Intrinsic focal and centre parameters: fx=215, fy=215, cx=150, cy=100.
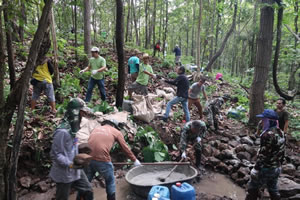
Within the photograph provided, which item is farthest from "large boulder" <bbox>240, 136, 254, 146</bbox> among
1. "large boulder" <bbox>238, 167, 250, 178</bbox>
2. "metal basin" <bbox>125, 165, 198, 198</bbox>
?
"metal basin" <bbox>125, 165, 198, 198</bbox>

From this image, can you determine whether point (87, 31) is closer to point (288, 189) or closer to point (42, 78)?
point (42, 78)

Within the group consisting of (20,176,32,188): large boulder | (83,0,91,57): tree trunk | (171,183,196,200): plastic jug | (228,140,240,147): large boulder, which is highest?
(83,0,91,57): tree trunk

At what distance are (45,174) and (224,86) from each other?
43.3 feet

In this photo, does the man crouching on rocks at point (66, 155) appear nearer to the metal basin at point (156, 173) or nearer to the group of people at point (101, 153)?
the group of people at point (101, 153)

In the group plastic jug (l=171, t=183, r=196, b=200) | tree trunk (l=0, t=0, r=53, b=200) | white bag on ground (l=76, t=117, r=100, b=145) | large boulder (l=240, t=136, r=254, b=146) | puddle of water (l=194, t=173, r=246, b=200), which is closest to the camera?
tree trunk (l=0, t=0, r=53, b=200)

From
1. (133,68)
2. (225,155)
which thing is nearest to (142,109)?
(133,68)

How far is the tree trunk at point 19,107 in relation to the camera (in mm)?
2594

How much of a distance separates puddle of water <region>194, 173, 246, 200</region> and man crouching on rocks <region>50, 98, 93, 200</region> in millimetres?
3040

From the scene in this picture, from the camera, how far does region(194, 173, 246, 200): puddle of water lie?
4914mm

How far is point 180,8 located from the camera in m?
20.1

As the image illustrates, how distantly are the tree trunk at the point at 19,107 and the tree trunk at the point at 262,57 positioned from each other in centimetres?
776

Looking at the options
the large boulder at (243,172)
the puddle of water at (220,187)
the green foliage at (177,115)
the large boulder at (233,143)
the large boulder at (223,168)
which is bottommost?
the puddle of water at (220,187)

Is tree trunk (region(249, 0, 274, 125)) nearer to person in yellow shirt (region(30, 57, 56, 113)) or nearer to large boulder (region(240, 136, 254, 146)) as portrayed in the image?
large boulder (region(240, 136, 254, 146))

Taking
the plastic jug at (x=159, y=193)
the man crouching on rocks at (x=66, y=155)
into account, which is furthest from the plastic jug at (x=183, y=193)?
the man crouching on rocks at (x=66, y=155)
